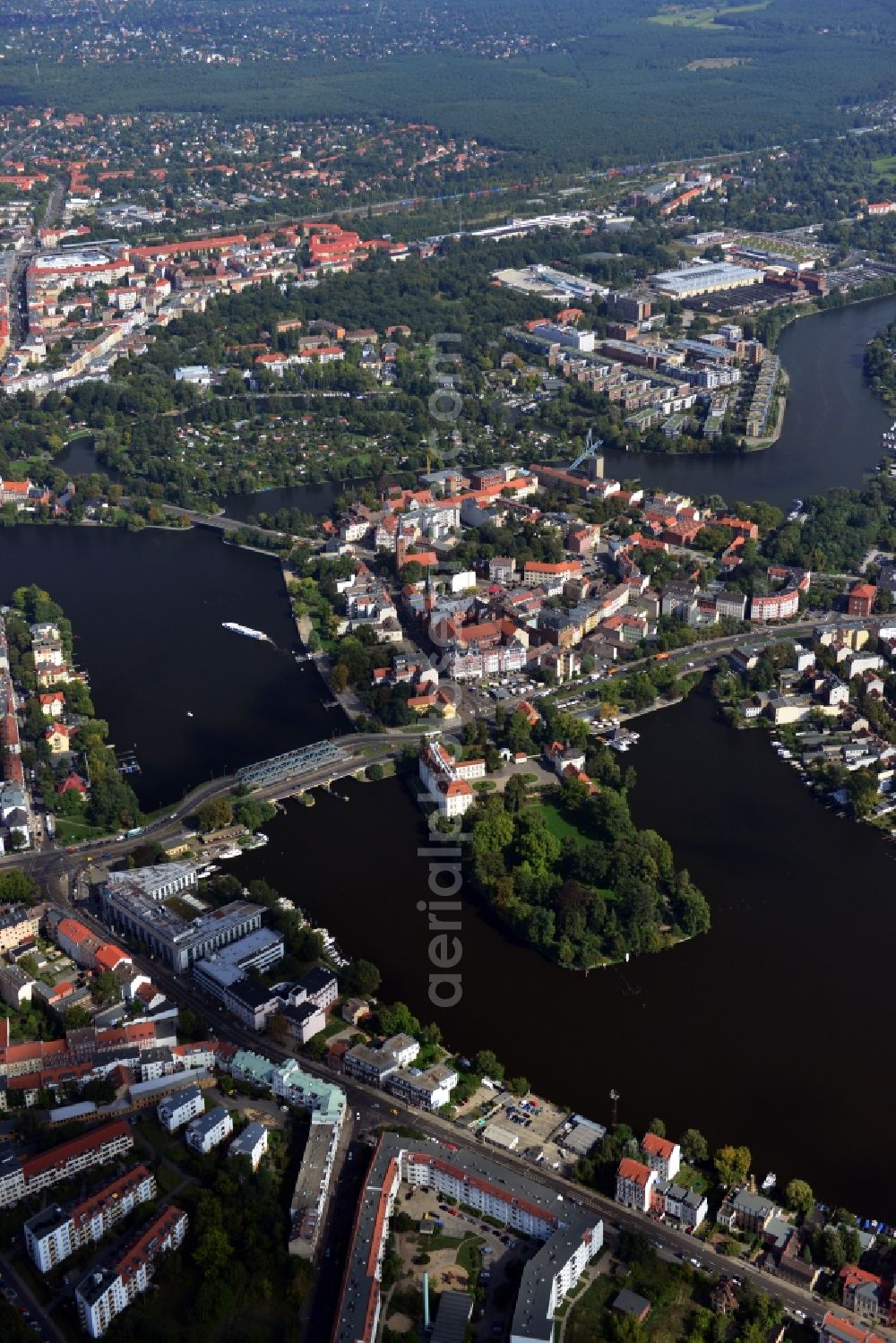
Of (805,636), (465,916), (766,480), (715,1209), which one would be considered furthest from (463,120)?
(715,1209)

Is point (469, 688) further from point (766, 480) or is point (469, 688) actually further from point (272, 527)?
point (766, 480)

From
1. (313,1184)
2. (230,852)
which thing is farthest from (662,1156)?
(230,852)

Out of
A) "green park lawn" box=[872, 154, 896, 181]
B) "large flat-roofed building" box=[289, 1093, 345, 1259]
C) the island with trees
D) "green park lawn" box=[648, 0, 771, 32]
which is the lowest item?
"large flat-roofed building" box=[289, 1093, 345, 1259]

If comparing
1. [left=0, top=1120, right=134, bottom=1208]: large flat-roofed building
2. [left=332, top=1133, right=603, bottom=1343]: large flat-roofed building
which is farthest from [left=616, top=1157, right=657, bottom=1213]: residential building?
[left=0, top=1120, right=134, bottom=1208]: large flat-roofed building

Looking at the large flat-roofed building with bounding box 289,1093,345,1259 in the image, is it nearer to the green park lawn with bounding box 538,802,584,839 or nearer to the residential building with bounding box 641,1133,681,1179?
the residential building with bounding box 641,1133,681,1179

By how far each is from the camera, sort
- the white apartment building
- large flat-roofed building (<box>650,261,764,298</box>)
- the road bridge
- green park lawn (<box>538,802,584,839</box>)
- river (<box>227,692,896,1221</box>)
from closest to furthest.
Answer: river (<box>227,692,896,1221</box>), green park lawn (<box>538,802,584,839</box>), the white apartment building, the road bridge, large flat-roofed building (<box>650,261,764,298</box>)

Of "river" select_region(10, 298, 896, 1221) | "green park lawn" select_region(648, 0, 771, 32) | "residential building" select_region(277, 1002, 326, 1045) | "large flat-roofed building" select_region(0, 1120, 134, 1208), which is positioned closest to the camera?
"large flat-roofed building" select_region(0, 1120, 134, 1208)

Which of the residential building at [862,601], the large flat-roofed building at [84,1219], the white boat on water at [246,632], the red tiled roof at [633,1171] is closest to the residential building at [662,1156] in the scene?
the red tiled roof at [633,1171]

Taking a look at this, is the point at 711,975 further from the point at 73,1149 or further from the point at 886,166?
the point at 886,166
